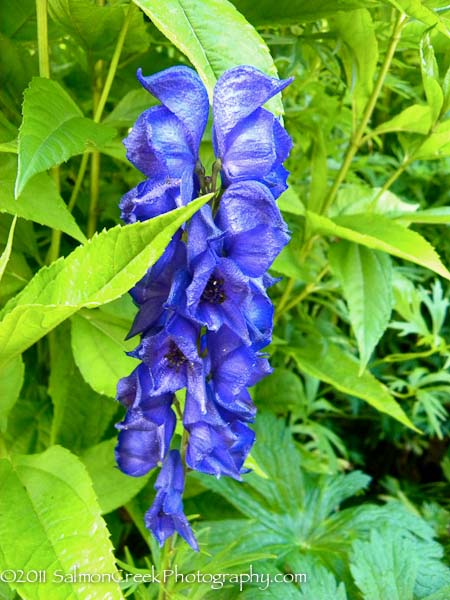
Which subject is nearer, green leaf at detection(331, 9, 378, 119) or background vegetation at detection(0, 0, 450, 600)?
background vegetation at detection(0, 0, 450, 600)

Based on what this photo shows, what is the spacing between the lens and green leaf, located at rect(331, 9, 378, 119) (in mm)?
872

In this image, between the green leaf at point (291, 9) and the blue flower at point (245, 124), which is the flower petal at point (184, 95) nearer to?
the blue flower at point (245, 124)

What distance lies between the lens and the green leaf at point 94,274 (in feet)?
1.51

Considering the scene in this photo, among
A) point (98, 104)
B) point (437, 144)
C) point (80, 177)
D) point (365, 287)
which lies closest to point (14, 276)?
point (80, 177)

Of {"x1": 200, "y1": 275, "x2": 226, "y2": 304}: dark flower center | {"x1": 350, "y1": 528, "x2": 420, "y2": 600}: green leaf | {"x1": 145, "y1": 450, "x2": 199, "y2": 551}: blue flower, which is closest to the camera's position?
{"x1": 200, "y1": 275, "x2": 226, "y2": 304}: dark flower center

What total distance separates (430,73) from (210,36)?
1.19 ft

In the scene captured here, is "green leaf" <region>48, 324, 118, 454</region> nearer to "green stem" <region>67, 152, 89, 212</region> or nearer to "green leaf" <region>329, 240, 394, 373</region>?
"green stem" <region>67, 152, 89, 212</region>

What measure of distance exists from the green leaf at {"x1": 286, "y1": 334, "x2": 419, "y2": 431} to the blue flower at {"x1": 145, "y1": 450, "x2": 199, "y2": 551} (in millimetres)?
416

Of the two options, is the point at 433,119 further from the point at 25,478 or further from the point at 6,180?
the point at 25,478

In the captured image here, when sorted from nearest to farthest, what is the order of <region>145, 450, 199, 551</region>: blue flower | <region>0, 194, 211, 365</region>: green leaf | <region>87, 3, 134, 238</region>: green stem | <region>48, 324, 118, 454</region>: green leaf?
<region>0, 194, 211, 365</region>: green leaf → <region>145, 450, 199, 551</region>: blue flower → <region>87, 3, 134, 238</region>: green stem → <region>48, 324, 118, 454</region>: green leaf

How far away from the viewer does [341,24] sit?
877 millimetres

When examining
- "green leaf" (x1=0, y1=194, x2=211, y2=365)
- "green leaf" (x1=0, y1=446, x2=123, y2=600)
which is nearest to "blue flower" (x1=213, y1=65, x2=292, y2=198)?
"green leaf" (x1=0, y1=194, x2=211, y2=365)

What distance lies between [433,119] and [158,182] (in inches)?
19.8

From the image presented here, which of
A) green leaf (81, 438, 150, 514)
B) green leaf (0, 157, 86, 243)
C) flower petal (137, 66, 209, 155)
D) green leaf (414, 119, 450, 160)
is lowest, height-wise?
Answer: green leaf (81, 438, 150, 514)
